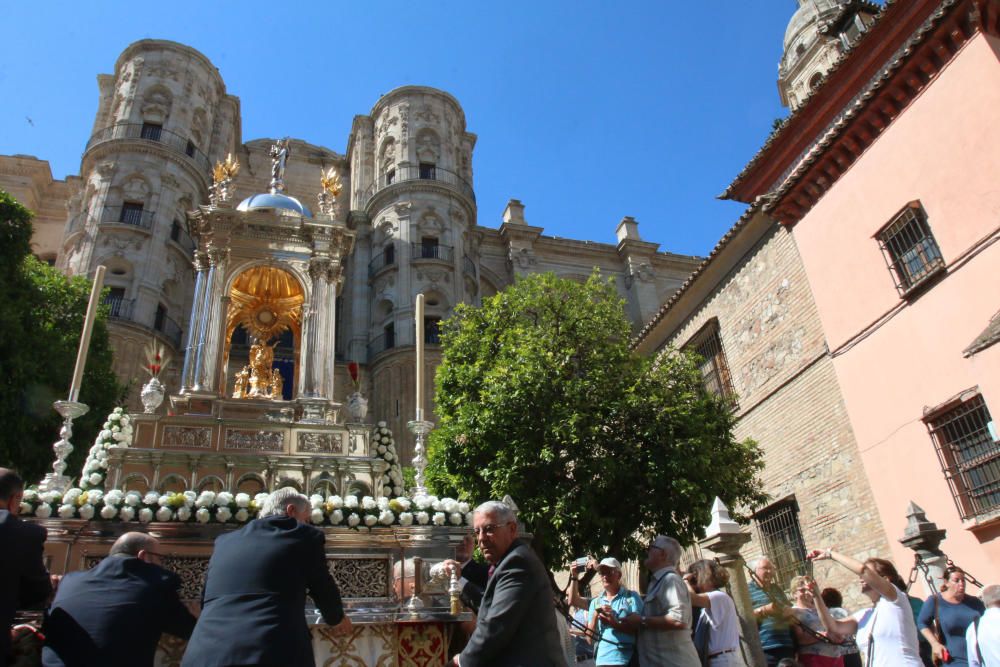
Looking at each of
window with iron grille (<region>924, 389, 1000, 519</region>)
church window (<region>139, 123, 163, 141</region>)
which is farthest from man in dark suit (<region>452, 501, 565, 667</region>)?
church window (<region>139, 123, 163, 141</region>)

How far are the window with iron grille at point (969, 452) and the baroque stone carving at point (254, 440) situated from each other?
10884mm

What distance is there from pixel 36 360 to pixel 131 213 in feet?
36.4

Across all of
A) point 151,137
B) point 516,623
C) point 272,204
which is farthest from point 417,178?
point 516,623

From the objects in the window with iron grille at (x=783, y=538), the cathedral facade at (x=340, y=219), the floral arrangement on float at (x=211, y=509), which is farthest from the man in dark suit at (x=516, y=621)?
the cathedral facade at (x=340, y=219)

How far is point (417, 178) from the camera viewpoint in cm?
3189

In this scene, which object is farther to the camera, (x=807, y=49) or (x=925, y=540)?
(x=807, y=49)

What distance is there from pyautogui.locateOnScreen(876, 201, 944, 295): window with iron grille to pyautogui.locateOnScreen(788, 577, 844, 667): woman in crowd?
818 centimetres

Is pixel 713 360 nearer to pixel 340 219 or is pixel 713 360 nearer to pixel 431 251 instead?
pixel 340 219

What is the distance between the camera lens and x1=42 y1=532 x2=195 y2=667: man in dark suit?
369 centimetres

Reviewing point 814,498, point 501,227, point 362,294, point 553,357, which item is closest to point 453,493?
point 553,357

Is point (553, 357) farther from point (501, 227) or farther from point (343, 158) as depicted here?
point (343, 158)

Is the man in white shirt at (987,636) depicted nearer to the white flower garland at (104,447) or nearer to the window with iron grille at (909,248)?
the window with iron grille at (909,248)

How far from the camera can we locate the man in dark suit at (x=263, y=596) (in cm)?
339

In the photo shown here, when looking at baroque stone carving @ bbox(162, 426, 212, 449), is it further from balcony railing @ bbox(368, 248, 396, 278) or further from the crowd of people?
balcony railing @ bbox(368, 248, 396, 278)
